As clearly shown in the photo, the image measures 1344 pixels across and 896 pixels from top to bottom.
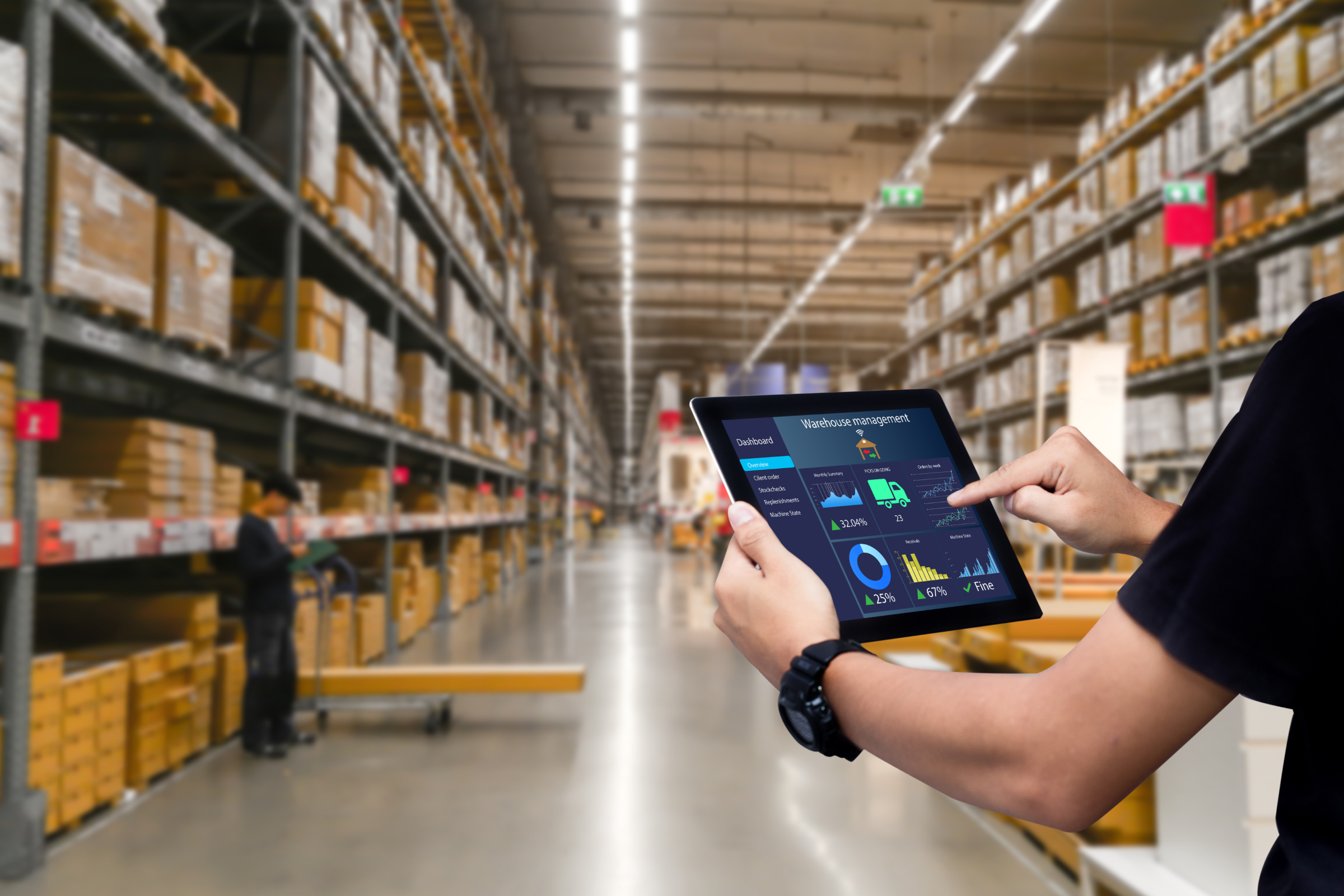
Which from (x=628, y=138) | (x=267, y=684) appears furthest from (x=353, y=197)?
(x=628, y=138)

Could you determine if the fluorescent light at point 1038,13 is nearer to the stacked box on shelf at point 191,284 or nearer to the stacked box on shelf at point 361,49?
the stacked box on shelf at point 361,49

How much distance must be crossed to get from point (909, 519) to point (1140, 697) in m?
0.39

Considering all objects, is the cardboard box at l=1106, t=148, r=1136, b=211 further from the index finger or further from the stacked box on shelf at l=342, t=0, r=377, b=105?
the index finger

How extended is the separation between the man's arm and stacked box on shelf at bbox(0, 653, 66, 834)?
2.96m

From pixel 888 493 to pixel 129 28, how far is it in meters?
3.47

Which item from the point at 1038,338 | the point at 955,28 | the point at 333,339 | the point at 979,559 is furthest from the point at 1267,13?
the point at 979,559

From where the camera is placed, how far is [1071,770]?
63 cm

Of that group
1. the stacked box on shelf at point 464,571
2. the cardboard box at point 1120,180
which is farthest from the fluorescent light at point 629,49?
the stacked box on shelf at point 464,571

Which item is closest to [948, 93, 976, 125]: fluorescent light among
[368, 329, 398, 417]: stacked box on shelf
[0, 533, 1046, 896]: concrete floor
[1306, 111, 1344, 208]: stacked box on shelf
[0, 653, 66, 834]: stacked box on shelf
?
[1306, 111, 1344, 208]: stacked box on shelf

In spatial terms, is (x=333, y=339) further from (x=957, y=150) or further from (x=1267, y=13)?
(x=957, y=150)

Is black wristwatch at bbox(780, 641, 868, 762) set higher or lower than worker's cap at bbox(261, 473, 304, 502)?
lower

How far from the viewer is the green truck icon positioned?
3.22ft

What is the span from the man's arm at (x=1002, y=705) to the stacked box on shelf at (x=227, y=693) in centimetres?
405

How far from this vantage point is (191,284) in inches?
147
